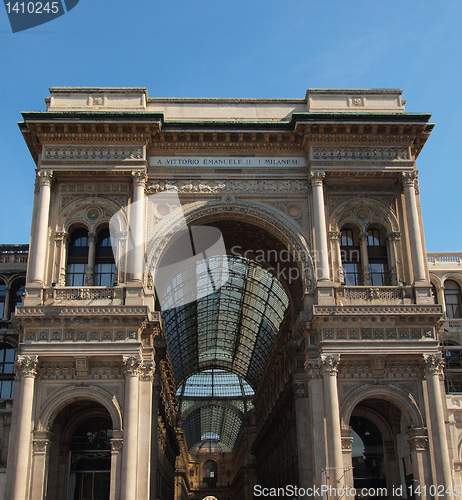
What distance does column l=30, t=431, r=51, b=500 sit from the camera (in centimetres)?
3086

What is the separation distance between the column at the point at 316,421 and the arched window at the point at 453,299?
62.8 feet

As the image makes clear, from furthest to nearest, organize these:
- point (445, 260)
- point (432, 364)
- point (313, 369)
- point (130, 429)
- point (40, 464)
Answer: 1. point (445, 260)
2. point (313, 369)
3. point (432, 364)
4. point (40, 464)
5. point (130, 429)

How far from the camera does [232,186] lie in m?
37.4

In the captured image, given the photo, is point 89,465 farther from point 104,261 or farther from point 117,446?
point 104,261

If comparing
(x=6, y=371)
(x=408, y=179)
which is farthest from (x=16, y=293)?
(x=408, y=179)

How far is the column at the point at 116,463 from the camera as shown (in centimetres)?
3053

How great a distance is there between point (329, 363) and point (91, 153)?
57.9ft

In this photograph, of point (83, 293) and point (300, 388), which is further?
point (300, 388)

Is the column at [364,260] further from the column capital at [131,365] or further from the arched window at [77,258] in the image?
the arched window at [77,258]

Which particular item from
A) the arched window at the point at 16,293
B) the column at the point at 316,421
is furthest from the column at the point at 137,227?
the arched window at the point at 16,293

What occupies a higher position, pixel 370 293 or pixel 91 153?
pixel 91 153

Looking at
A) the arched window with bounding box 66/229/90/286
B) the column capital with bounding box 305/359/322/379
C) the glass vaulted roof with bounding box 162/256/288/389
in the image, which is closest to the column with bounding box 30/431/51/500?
the arched window with bounding box 66/229/90/286

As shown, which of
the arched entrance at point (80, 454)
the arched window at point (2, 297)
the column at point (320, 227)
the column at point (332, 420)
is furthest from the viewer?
the arched window at point (2, 297)

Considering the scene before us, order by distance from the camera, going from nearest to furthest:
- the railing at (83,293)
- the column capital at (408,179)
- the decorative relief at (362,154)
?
the railing at (83,293) < the column capital at (408,179) < the decorative relief at (362,154)
